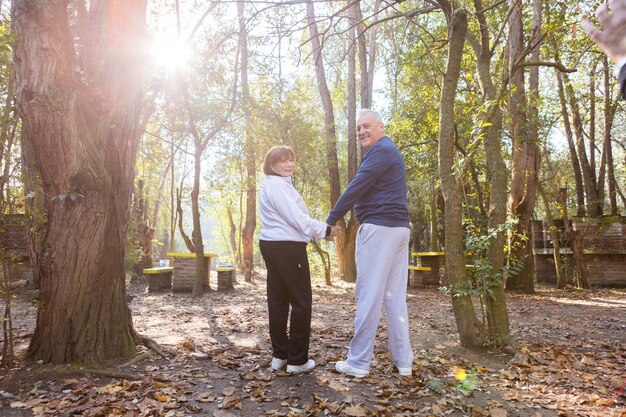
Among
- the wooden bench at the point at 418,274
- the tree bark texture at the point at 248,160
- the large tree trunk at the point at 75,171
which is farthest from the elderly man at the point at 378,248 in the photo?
the tree bark texture at the point at 248,160

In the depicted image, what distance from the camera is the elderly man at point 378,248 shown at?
379cm

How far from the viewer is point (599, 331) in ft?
21.2

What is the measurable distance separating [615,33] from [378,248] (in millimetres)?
2809

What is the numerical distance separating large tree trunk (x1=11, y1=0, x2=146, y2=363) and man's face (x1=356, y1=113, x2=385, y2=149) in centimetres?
249

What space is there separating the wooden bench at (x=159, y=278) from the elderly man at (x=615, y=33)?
12800 millimetres

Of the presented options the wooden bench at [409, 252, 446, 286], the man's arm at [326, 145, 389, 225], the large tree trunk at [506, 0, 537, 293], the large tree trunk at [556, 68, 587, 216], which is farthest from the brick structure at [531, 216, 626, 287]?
the man's arm at [326, 145, 389, 225]

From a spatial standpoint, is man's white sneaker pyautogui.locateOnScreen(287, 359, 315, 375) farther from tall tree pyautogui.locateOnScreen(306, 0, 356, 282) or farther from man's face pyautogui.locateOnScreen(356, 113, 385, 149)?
tall tree pyautogui.locateOnScreen(306, 0, 356, 282)

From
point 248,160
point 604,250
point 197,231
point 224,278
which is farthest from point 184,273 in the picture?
point 604,250

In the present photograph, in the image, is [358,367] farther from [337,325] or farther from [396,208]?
[337,325]

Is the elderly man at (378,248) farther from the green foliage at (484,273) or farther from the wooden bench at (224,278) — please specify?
the wooden bench at (224,278)

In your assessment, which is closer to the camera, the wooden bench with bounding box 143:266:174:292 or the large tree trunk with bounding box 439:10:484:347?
the large tree trunk with bounding box 439:10:484:347

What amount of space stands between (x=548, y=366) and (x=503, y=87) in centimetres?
295

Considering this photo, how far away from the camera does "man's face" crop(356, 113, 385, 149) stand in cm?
403

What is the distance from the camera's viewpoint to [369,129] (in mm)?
4027
